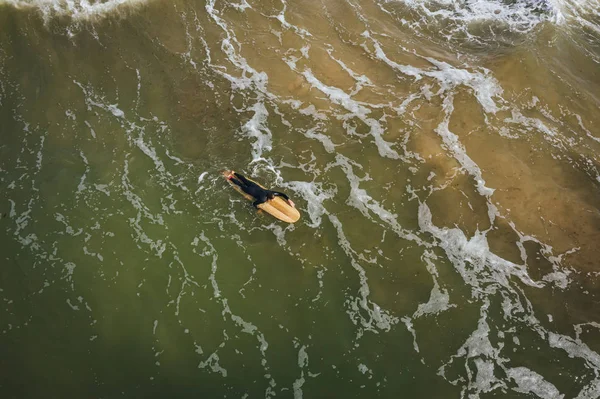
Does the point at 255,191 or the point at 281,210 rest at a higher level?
the point at 255,191

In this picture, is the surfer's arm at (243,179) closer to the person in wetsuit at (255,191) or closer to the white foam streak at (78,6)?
the person in wetsuit at (255,191)

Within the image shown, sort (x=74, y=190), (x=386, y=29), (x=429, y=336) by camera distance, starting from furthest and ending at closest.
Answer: (x=386, y=29) → (x=74, y=190) → (x=429, y=336)

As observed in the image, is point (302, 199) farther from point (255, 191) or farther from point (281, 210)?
point (255, 191)

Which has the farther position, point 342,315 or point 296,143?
point 296,143

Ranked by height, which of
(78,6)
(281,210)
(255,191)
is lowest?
(281,210)

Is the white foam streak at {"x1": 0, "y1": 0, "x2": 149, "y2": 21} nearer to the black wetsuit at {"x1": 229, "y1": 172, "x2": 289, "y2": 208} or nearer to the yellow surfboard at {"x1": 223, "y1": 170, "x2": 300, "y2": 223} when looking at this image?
the black wetsuit at {"x1": 229, "y1": 172, "x2": 289, "y2": 208}

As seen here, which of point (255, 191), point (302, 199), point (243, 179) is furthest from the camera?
point (302, 199)

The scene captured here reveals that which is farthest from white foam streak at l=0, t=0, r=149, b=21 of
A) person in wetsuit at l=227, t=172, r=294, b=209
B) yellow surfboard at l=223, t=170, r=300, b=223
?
yellow surfboard at l=223, t=170, r=300, b=223

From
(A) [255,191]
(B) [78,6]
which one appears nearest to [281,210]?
(A) [255,191]

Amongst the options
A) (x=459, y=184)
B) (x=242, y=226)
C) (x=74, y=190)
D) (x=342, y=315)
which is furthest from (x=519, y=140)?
(x=74, y=190)

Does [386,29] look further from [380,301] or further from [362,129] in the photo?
[380,301]
